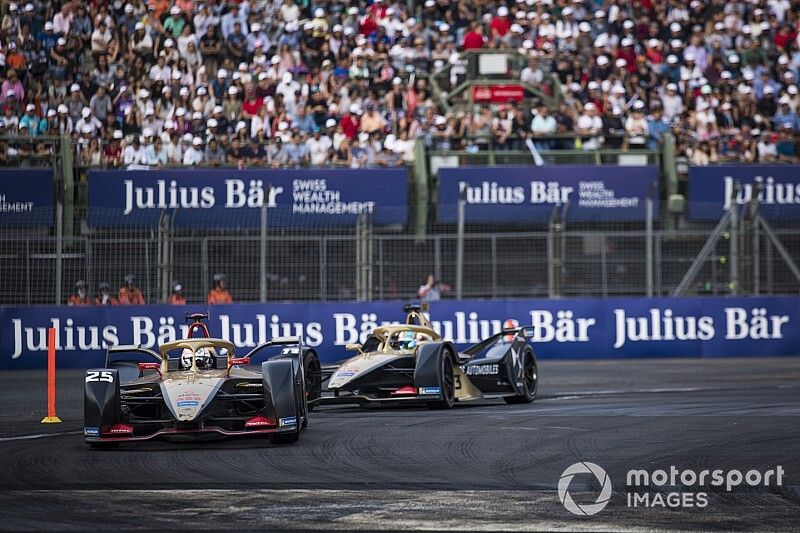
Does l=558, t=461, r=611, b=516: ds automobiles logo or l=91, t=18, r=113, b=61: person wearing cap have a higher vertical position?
l=91, t=18, r=113, b=61: person wearing cap

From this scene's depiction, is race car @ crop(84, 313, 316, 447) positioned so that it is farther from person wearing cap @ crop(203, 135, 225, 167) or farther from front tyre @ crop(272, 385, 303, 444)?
person wearing cap @ crop(203, 135, 225, 167)

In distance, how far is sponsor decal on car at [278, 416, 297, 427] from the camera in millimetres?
11234

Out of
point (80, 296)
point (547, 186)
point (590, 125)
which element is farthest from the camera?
point (590, 125)

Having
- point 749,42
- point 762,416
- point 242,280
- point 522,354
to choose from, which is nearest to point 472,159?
point 242,280

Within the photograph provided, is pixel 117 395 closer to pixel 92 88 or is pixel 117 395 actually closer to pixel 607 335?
pixel 607 335

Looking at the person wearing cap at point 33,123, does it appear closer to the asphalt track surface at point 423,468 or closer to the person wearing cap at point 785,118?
the asphalt track surface at point 423,468

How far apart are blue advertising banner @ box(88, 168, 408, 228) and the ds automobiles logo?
44.2ft

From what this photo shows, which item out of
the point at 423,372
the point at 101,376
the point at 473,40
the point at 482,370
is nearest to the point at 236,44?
the point at 473,40

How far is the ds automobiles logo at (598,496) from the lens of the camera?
790 cm

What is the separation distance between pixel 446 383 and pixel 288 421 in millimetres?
4230

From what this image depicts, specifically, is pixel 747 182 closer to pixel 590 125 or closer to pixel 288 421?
pixel 590 125

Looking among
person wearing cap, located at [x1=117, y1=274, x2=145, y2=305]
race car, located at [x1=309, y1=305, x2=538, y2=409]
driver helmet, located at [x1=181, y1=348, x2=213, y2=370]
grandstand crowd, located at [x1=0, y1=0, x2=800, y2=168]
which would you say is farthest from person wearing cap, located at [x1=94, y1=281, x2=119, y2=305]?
driver helmet, located at [x1=181, y1=348, x2=213, y2=370]

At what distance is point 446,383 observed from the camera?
50.0 feet

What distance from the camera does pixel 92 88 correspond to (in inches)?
1030
